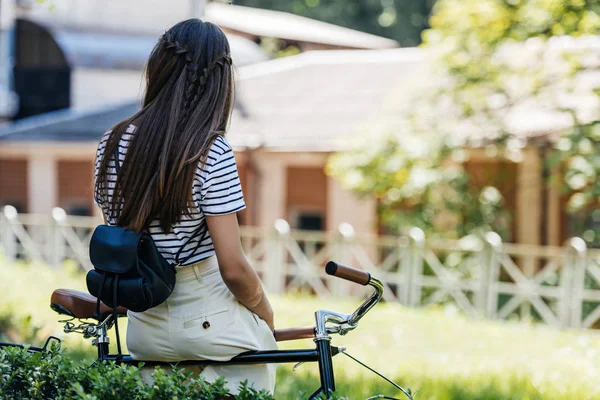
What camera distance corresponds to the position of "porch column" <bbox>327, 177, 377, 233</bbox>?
1700 cm

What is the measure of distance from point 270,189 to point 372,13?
22913 millimetres

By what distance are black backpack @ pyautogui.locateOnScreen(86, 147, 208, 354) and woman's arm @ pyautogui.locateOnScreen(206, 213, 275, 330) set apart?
0.11 meters

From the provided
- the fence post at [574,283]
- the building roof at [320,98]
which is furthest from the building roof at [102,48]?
the fence post at [574,283]

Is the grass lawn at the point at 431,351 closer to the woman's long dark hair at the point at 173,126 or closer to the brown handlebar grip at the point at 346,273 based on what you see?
the brown handlebar grip at the point at 346,273

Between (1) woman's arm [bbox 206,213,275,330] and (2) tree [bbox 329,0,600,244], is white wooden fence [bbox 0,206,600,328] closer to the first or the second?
(2) tree [bbox 329,0,600,244]

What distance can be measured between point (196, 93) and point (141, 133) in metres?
0.22

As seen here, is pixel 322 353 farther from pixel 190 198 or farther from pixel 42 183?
pixel 42 183

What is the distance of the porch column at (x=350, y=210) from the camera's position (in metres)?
17.0

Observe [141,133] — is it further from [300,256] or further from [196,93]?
[300,256]

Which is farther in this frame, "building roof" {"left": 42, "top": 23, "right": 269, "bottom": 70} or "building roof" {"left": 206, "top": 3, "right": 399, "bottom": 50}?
"building roof" {"left": 206, "top": 3, "right": 399, "bottom": 50}

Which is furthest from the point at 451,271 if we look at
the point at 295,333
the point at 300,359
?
the point at 300,359

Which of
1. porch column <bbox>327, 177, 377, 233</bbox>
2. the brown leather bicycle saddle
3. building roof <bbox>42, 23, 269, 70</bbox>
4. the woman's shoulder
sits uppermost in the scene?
building roof <bbox>42, 23, 269, 70</bbox>

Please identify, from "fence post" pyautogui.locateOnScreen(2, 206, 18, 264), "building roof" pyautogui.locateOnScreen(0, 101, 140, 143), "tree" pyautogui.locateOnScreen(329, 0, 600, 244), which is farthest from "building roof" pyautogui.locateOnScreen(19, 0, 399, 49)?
"tree" pyautogui.locateOnScreen(329, 0, 600, 244)

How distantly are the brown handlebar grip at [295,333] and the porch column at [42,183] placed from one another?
61.2ft
